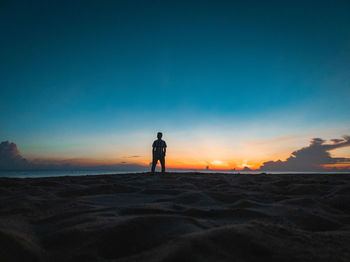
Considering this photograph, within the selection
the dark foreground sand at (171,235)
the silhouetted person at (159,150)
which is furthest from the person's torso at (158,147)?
the dark foreground sand at (171,235)

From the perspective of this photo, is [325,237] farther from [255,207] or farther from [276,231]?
[255,207]

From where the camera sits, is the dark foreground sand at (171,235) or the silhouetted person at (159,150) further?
the silhouetted person at (159,150)

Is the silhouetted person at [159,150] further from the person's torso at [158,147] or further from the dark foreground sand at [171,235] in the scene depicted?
the dark foreground sand at [171,235]

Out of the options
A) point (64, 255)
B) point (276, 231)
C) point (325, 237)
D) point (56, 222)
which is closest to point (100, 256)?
point (64, 255)

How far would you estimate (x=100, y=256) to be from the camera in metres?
1.00

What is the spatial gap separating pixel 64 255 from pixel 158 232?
512 mm

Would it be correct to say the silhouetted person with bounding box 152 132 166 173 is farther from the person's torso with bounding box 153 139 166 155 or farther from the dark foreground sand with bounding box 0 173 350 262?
the dark foreground sand with bounding box 0 173 350 262

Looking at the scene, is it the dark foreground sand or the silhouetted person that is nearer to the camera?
the dark foreground sand

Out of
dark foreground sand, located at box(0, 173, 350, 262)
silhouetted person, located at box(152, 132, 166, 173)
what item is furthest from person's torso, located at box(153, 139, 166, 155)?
dark foreground sand, located at box(0, 173, 350, 262)

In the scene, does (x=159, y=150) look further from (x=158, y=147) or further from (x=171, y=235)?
(x=171, y=235)

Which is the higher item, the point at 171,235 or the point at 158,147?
the point at 158,147

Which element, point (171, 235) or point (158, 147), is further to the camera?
point (158, 147)

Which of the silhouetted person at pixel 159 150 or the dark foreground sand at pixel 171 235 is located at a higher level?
the silhouetted person at pixel 159 150

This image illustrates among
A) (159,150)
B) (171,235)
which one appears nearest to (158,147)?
(159,150)
